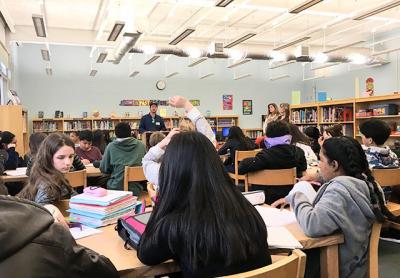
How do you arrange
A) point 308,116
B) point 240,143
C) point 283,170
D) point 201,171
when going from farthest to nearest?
point 308,116 → point 240,143 → point 283,170 → point 201,171

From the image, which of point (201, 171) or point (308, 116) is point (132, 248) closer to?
point (201, 171)

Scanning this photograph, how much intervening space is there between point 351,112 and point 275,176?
5.39m

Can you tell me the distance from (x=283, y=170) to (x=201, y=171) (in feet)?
6.61

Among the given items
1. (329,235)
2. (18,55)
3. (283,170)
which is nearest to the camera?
(329,235)

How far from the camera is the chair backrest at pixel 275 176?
127 inches

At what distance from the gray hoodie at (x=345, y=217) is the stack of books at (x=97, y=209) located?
88 cm

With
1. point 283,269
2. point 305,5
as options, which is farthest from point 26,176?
point 305,5

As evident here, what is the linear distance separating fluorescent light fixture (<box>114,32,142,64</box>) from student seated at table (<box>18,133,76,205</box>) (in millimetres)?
4141

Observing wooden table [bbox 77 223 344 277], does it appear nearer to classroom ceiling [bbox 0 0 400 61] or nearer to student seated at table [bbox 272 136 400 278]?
student seated at table [bbox 272 136 400 278]

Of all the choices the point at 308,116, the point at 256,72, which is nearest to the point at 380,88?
the point at 308,116

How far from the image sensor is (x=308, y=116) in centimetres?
899

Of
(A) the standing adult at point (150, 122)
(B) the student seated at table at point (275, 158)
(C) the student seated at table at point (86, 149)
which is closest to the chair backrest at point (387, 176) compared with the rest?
(B) the student seated at table at point (275, 158)

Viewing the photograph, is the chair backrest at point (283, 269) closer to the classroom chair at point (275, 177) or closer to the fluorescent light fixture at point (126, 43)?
the classroom chair at point (275, 177)

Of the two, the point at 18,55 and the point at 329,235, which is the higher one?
the point at 18,55
